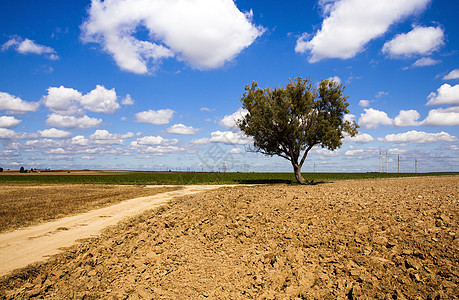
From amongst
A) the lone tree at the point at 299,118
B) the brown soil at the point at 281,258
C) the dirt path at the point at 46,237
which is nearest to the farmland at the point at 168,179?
the lone tree at the point at 299,118

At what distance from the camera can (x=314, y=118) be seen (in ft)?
93.8

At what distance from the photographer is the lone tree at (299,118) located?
2780 centimetres

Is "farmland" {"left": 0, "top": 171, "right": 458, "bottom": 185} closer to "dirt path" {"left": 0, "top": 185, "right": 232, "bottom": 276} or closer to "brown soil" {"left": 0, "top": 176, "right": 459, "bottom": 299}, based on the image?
"dirt path" {"left": 0, "top": 185, "right": 232, "bottom": 276}

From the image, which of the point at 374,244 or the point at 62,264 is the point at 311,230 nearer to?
the point at 374,244

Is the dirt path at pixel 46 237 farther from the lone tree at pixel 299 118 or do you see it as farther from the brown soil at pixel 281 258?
the lone tree at pixel 299 118

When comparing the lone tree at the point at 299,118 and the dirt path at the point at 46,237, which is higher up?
the lone tree at the point at 299,118

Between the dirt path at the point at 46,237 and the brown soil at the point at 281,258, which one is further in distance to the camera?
the dirt path at the point at 46,237

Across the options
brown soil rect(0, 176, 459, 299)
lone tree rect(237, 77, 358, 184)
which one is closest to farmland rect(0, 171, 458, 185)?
lone tree rect(237, 77, 358, 184)

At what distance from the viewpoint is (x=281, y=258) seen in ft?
18.1

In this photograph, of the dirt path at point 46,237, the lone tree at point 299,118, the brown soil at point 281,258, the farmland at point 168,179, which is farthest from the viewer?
the farmland at point 168,179

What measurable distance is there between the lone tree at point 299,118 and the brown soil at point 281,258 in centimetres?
2039

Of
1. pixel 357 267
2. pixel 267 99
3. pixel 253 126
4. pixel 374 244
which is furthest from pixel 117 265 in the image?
pixel 267 99

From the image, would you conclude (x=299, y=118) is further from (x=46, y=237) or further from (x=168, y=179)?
(x=168, y=179)

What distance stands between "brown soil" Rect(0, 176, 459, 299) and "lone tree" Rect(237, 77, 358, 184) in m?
20.4
